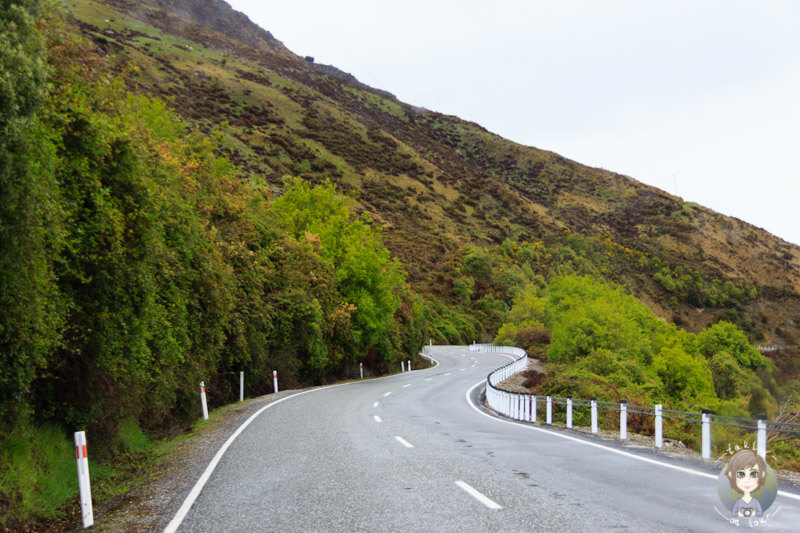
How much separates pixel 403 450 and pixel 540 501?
14.8ft

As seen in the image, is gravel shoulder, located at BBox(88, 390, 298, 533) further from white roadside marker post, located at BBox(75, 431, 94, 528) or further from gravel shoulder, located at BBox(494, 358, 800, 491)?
gravel shoulder, located at BBox(494, 358, 800, 491)

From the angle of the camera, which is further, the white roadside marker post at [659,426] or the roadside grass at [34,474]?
the white roadside marker post at [659,426]

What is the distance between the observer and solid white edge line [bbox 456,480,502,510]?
644 cm

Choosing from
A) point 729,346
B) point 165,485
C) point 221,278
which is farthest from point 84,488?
point 729,346

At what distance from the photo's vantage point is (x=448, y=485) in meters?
7.63

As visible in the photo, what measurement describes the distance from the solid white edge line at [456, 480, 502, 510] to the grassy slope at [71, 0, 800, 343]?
74012mm

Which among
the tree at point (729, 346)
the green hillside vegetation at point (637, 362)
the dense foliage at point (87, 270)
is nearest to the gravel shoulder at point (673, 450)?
the green hillside vegetation at point (637, 362)

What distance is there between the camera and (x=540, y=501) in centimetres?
664

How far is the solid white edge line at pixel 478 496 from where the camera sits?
6.44 meters

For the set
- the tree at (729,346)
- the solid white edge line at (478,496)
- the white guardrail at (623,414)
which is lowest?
the tree at (729,346)

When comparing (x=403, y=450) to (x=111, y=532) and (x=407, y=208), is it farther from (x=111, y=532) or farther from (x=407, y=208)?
(x=407, y=208)

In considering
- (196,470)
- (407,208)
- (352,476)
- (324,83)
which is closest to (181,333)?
(196,470)
